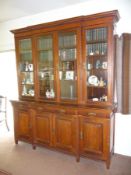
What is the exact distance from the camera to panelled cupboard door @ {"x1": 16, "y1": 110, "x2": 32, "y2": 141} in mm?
3147

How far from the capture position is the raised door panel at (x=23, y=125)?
3.15m

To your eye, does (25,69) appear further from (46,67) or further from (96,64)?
(96,64)

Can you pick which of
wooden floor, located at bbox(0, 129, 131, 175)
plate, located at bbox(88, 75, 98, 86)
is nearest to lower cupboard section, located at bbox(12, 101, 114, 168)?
wooden floor, located at bbox(0, 129, 131, 175)

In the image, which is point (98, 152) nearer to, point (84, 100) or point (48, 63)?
point (84, 100)

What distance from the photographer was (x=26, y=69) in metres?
3.32

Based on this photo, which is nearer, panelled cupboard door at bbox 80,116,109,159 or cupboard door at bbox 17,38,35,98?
panelled cupboard door at bbox 80,116,109,159

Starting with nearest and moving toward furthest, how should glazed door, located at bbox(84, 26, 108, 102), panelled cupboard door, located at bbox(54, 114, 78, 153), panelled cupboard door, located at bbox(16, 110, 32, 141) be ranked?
glazed door, located at bbox(84, 26, 108, 102)
panelled cupboard door, located at bbox(54, 114, 78, 153)
panelled cupboard door, located at bbox(16, 110, 32, 141)

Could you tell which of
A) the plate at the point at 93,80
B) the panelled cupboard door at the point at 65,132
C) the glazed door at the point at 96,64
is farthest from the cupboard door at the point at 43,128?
the plate at the point at 93,80

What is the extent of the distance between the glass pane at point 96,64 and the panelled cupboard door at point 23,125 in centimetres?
127

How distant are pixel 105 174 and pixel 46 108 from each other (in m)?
1.36

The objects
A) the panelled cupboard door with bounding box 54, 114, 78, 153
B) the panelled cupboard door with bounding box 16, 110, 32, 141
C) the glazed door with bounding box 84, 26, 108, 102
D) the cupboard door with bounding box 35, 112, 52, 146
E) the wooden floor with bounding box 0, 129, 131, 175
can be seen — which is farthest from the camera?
the panelled cupboard door with bounding box 16, 110, 32, 141

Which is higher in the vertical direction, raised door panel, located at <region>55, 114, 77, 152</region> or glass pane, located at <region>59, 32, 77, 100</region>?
glass pane, located at <region>59, 32, 77, 100</region>

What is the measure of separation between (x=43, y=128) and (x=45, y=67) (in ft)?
3.66

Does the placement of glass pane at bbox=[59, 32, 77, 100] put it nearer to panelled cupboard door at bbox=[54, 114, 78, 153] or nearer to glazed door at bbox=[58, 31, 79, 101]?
glazed door at bbox=[58, 31, 79, 101]
